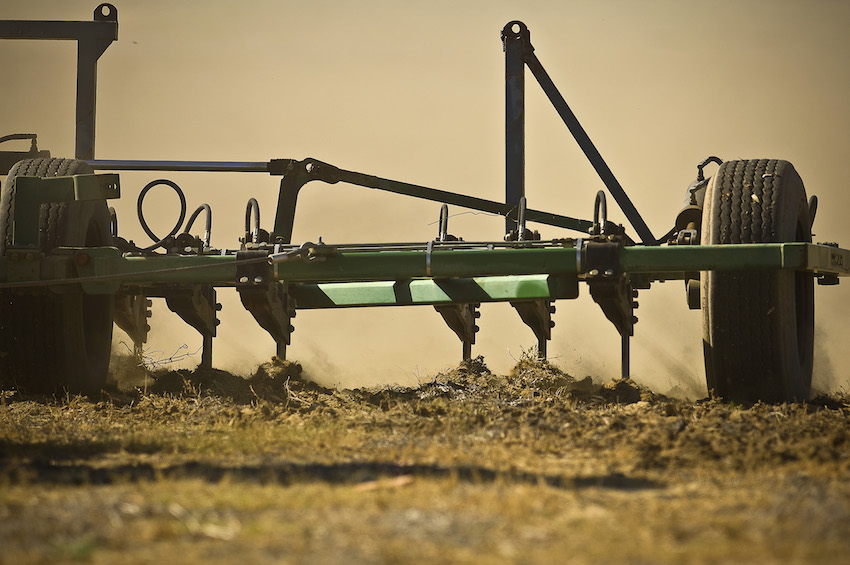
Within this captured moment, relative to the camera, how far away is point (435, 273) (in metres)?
6.32

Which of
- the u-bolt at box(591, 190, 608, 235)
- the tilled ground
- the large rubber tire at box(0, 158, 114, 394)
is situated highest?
the u-bolt at box(591, 190, 608, 235)

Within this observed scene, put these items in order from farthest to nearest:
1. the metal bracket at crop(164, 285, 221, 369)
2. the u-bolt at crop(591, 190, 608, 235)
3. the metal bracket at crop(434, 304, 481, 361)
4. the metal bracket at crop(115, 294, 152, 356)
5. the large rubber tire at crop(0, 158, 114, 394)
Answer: the metal bracket at crop(115, 294, 152, 356)
the metal bracket at crop(434, 304, 481, 361)
the metal bracket at crop(164, 285, 221, 369)
the large rubber tire at crop(0, 158, 114, 394)
the u-bolt at crop(591, 190, 608, 235)

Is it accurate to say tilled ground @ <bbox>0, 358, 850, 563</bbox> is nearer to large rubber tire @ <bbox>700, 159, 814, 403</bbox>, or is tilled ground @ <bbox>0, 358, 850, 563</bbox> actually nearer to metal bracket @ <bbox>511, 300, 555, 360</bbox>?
large rubber tire @ <bbox>700, 159, 814, 403</bbox>

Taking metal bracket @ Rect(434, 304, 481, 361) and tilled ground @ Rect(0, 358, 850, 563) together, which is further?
metal bracket @ Rect(434, 304, 481, 361)

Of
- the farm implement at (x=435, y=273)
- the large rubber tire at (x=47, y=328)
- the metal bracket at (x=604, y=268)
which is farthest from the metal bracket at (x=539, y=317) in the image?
the large rubber tire at (x=47, y=328)

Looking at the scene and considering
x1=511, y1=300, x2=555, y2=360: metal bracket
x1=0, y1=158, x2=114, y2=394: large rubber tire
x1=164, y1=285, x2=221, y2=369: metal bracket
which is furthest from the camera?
x1=511, y1=300, x2=555, y2=360: metal bracket

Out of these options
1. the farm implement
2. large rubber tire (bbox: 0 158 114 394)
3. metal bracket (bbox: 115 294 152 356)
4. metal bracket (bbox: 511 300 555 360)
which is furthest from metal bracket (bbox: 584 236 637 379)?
metal bracket (bbox: 115 294 152 356)

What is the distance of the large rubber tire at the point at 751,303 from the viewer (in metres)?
6.23

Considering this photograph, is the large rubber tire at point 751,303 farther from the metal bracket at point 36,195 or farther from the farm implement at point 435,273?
the metal bracket at point 36,195

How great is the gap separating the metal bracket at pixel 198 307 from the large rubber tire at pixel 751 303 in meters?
3.58

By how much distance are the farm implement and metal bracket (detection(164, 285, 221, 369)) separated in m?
0.02

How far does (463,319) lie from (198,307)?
6.68 ft

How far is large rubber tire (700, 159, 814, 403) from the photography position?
623 cm

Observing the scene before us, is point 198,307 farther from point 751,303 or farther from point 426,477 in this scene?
point 426,477
